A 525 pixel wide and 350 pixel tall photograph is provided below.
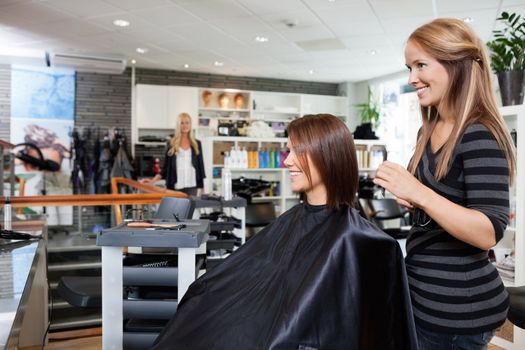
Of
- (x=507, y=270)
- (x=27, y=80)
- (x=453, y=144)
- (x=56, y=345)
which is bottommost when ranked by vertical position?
(x=56, y=345)

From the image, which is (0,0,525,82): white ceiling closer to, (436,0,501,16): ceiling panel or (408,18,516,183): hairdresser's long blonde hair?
(436,0,501,16): ceiling panel

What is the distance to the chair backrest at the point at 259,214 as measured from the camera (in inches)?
189

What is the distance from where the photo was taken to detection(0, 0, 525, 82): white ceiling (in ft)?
15.8

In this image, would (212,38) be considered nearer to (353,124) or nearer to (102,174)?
(102,174)

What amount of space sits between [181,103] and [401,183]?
7.54 metres

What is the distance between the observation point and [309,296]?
1.22m

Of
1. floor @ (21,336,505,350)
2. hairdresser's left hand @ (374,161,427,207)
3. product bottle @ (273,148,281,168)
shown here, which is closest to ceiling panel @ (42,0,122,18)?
product bottle @ (273,148,281,168)

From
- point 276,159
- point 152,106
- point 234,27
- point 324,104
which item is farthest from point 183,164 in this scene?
point 324,104

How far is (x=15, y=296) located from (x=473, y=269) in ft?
4.03

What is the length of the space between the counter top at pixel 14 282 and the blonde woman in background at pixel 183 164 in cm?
246

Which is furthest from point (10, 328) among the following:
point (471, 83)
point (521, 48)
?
point (521, 48)

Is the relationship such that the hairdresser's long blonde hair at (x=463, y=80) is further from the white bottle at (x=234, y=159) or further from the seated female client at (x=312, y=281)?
the white bottle at (x=234, y=159)

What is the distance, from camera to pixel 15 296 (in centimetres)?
137

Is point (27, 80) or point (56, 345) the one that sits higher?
point (27, 80)
